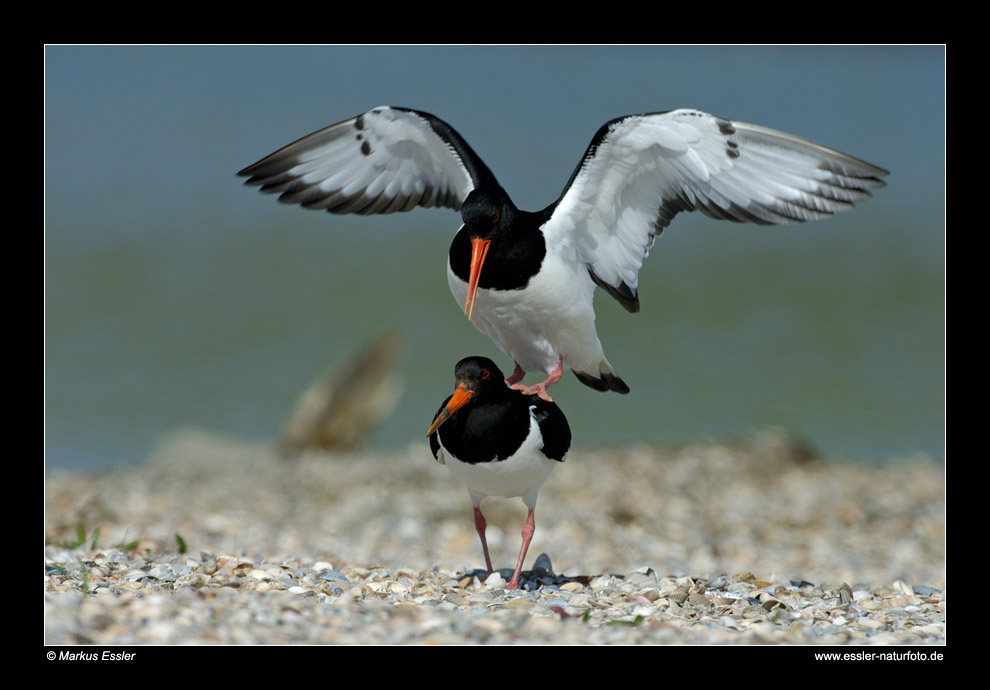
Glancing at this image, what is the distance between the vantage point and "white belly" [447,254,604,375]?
4.96m

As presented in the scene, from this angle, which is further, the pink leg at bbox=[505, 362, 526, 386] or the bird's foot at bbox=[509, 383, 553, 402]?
the pink leg at bbox=[505, 362, 526, 386]

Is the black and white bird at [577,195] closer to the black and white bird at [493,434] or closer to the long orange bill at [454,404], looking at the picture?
the black and white bird at [493,434]

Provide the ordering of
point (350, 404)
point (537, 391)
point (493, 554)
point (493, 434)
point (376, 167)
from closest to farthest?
point (493, 434)
point (537, 391)
point (376, 167)
point (493, 554)
point (350, 404)

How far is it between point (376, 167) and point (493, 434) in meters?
1.78

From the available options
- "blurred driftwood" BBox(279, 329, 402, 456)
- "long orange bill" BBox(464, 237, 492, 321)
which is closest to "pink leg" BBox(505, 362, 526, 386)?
"long orange bill" BBox(464, 237, 492, 321)

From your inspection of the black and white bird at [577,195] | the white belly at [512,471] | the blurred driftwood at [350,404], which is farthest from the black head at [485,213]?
the blurred driftwood at [350,404]

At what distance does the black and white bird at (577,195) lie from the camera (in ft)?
16.1

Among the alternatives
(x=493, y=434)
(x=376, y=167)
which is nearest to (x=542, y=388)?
(x=493, y=434)

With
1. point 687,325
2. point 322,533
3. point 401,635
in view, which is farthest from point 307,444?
point 401,635

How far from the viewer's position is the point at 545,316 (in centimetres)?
505

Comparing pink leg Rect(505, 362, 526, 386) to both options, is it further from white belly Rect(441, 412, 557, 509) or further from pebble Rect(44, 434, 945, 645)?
pebble Rect(44, 434, 945, 645)

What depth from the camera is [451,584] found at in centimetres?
503

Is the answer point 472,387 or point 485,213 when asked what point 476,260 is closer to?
point 485,213

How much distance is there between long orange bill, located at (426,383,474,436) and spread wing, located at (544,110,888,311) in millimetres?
872
